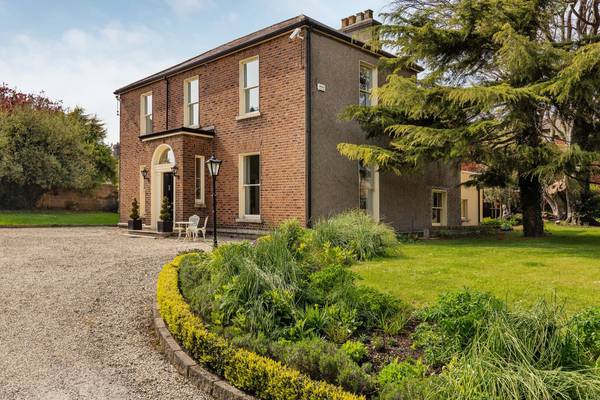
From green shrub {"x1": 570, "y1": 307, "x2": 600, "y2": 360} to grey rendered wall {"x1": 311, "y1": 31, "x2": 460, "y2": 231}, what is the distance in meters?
9.59

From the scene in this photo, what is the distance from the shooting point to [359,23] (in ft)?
52.4

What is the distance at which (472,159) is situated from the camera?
36.8ft

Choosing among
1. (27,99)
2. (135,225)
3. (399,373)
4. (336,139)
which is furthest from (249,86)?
(27,99)

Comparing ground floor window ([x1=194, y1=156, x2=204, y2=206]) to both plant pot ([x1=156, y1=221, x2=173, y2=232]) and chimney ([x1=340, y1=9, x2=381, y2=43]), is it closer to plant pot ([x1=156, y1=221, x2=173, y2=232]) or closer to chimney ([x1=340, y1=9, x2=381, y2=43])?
plant pot ([x1=156, y1=221, x2=173, y2=232])

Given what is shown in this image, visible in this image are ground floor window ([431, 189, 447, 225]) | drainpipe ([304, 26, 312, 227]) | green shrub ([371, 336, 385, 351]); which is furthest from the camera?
ground floor window ([431, 189, 447, 225])

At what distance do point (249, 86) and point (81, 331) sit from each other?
419 inches

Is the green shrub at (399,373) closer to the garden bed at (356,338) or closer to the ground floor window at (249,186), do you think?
the garden bed at (356,338)

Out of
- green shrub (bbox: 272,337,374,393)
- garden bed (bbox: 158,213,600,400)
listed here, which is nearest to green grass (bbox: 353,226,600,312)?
garden bed (bbox: 158,213,600,400)

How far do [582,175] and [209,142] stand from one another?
1131 centimetres

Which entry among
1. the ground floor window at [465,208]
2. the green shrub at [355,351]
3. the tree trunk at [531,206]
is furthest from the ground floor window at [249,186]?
the ground floor window at [465,208]

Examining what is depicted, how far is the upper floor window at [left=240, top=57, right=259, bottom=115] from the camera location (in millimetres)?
14266

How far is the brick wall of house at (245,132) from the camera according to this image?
12.8 m

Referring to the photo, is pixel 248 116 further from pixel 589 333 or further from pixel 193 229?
pixel 589 333


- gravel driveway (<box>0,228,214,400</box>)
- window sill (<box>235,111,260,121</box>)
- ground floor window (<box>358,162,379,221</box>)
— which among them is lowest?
gravel driveway (<box>0,228,214,400</box>)
